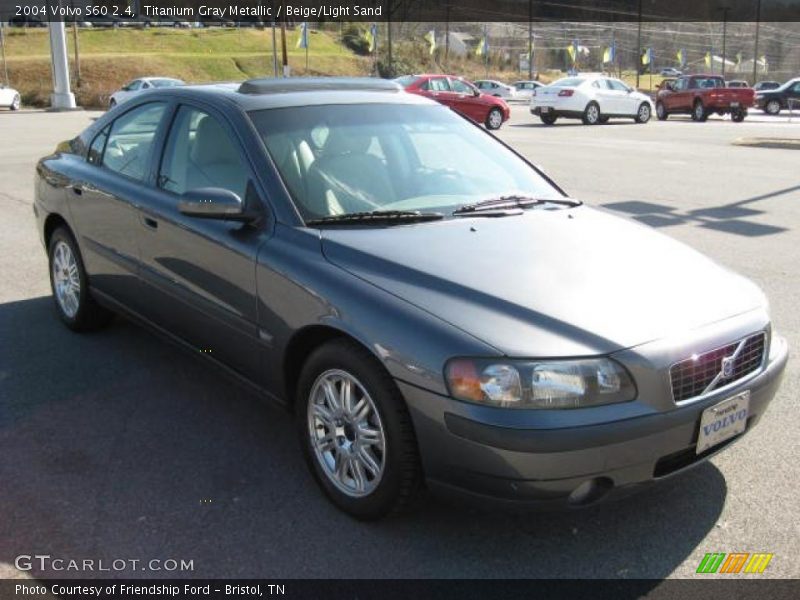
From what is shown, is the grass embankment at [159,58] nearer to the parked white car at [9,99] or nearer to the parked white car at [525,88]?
the parked white car at [9,99]

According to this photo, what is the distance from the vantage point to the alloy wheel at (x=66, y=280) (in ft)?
17.4

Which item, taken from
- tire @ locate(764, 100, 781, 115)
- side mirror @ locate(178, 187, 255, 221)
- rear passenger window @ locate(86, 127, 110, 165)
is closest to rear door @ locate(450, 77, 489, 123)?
tire @ locate(764, 100, 781, 115)

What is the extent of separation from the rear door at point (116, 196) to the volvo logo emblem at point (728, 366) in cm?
299

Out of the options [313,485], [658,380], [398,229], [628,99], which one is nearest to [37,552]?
[313,485]

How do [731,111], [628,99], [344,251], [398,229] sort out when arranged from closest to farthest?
1. [344,251]
2. [398,229]
3. [628,99]
4. [731,111]

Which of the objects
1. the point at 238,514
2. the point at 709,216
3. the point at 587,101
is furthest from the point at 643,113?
the point at 238,514

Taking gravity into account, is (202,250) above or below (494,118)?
above

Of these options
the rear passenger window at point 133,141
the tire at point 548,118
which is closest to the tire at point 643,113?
the tire at point 548,118

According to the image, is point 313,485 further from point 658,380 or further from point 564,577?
point 658,380

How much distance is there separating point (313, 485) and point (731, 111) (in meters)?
32.8

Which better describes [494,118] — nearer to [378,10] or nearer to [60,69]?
[60,69]

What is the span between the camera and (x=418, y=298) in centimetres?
294

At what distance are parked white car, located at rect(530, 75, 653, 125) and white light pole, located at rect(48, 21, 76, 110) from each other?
23.6m

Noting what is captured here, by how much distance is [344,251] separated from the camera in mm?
3270
